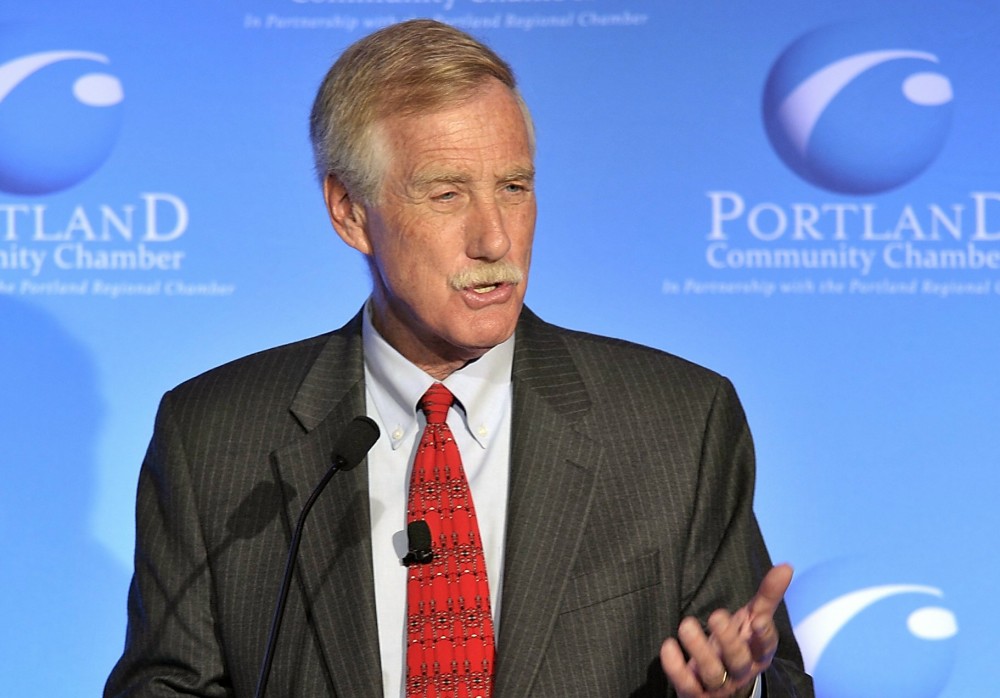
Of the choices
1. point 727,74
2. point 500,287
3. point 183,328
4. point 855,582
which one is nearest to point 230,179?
point 183,328

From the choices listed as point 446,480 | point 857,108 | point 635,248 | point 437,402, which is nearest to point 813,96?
point 857,108

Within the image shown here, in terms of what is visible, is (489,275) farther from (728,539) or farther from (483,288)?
(728,539)

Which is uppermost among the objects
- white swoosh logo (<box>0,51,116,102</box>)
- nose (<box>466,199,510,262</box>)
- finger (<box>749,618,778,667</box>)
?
white swoosh logo (<box>0,51,116,102</box>)

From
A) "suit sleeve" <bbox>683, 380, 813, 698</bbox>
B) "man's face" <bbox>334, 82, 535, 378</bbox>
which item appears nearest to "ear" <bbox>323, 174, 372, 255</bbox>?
"man's face" <bbox>334, 82, 535, 378</bbox>

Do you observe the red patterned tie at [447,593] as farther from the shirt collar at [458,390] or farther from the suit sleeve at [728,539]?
the suit sleeve at [728,539]

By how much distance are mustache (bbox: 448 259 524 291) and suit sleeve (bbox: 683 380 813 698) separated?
45cm

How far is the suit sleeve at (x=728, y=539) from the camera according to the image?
91.3 inches

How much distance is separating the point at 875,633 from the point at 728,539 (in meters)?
1.39

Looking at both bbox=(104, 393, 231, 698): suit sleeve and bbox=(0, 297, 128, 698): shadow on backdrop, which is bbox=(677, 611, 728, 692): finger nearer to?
bbox=(104, 393, 231, 698): suit sleeve

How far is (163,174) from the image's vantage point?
3803mm

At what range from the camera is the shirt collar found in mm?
2523

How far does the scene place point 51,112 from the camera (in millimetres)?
3828

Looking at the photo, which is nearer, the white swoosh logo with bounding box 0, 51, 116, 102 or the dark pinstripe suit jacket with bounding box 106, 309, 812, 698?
the dark pinstripe suit jacket with bounding box 106, 309, 812, 698

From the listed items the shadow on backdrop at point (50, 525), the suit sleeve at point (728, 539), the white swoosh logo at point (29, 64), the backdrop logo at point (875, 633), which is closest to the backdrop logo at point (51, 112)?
the white swoosh logo at point (29, 64)
